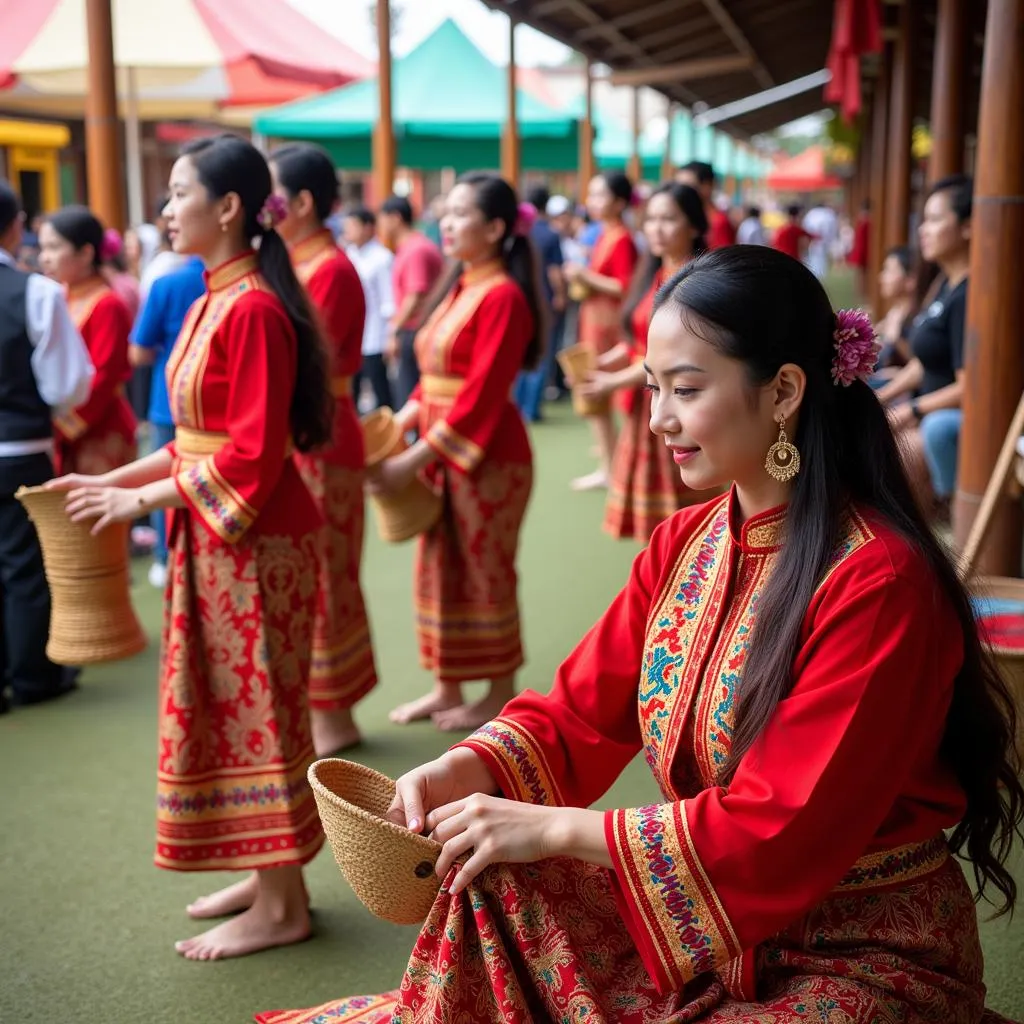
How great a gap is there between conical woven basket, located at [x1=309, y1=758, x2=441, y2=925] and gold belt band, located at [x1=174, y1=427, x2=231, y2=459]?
113 cm

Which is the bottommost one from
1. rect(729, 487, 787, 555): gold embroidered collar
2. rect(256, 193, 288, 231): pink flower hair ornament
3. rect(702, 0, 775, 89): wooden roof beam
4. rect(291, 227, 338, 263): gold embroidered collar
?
rect(729, 487, 787, 555): gold embroidered collar

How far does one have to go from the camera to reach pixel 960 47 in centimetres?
574

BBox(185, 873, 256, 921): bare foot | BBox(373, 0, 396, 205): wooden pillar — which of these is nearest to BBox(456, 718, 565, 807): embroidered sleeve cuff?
BBox(185, 873, 256, 921): bare foot

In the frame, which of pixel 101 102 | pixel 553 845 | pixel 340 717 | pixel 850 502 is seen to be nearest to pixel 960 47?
pixel 101 102

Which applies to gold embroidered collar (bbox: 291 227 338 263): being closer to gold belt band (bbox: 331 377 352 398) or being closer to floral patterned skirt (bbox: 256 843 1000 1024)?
gold belt band (bbox: 331 377 352 398)

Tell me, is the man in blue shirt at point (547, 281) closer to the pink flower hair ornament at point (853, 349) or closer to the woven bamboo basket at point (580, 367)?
the woven bamboo basket at point (580, 367)

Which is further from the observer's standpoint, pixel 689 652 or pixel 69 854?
pixel 69 854

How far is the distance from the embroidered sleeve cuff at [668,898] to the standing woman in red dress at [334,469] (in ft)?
7.02

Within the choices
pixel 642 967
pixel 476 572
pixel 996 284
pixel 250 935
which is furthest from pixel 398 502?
pixel 642 967

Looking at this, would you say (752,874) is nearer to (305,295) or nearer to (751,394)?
(751,394)

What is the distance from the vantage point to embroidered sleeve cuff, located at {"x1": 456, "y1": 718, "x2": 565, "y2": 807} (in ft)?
5.86

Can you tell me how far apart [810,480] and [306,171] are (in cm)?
244

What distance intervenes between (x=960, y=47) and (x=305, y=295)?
410 cm

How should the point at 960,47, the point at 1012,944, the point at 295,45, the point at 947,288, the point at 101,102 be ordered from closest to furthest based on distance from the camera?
1. the point at 1012,944
2. the point at 947,288
3. the point at 101,102
4. the point at 960,47
5. the point at 295,45
